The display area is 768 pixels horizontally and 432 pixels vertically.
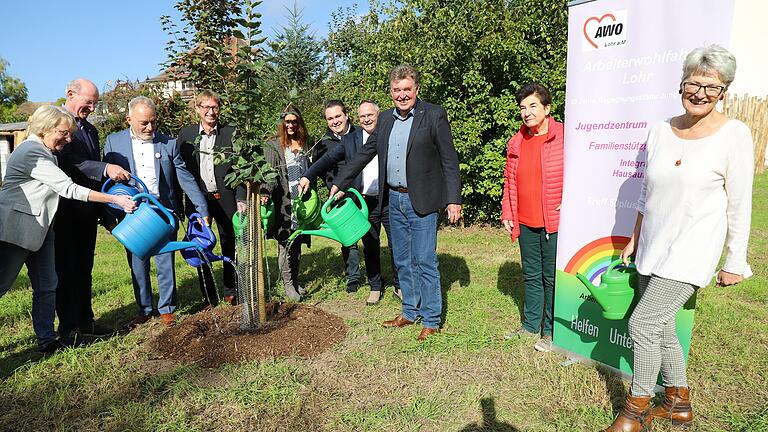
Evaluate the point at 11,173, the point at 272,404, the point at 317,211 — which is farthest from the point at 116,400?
the point at 317,211

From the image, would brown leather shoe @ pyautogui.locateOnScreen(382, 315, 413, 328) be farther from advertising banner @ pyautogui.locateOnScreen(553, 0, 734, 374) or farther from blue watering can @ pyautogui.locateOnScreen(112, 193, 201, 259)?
blue watering can @ pyautogui.locateOnScreen(112, 193, 201, 259)

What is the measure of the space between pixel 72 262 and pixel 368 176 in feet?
8.69

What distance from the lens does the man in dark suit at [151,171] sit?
402 centimetres

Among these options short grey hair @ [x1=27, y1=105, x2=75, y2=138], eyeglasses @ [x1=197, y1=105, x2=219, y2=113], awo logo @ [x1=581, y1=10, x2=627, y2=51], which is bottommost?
short grey hair @ [x1=27, y1=105, x2=75, y2=138]

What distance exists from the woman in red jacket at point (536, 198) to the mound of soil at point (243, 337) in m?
1.52

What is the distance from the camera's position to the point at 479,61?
7.38 meters

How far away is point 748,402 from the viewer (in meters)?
2.85

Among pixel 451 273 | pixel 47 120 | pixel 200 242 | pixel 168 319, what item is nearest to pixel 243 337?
pixel 200 242

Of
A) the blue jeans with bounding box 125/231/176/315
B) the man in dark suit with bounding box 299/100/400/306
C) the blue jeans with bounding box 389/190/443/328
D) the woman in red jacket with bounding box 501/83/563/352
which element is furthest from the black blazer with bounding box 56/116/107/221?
the woman in red jacket with bounding box 501/83/563/352

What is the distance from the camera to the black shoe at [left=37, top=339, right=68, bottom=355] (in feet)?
12.1

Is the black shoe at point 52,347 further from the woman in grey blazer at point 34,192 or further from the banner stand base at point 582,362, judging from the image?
the banner stand base at point 582,362

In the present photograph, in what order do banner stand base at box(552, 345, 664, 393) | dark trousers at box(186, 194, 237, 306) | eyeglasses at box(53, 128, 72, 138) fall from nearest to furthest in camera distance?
banner stand base at box(552, 345, 664, 393)
eyeglasses at box(53, 128, 72, 138)
dark trousers at box(186, 194, 237, 306)

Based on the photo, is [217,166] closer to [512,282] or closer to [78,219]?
[78,219]

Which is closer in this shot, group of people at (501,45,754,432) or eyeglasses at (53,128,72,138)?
group of people at (501,45,754,432)
